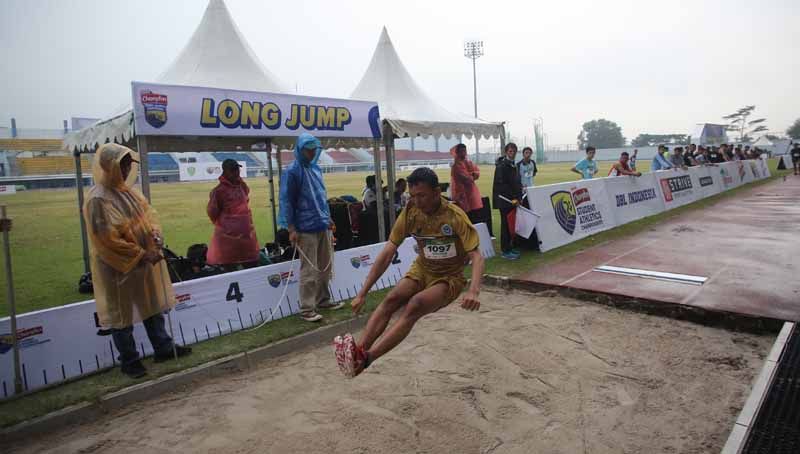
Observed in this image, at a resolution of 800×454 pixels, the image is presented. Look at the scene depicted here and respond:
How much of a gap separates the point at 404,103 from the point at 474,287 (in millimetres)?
7732

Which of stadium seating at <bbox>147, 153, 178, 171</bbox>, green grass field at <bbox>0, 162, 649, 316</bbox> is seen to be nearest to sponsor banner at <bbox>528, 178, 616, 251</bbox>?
green grass field at <bbox>0, 162, 649, 316</bbox>

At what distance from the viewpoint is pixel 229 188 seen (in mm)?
6996

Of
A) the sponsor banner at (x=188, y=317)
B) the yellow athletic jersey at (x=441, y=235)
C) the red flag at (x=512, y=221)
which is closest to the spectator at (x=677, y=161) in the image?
the red flag at (x=512, y=221)

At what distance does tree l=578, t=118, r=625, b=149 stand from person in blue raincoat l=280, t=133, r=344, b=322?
128m

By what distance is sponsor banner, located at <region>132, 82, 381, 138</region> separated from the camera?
5.95m

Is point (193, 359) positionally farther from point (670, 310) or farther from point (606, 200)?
point (606, 200)

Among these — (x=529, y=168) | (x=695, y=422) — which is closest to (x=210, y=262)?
(x=695, y=422)

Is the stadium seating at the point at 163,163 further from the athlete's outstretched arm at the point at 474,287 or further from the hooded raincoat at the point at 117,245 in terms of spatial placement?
the athlete's outstretched arm at the point at 474,287

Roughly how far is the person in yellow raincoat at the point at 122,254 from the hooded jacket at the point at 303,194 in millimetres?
1554

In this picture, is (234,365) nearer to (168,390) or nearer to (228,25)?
(168,390)

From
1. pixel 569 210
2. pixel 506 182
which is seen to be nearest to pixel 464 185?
pixel 506 182

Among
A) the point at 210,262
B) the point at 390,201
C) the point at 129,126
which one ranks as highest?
the point at 129,126

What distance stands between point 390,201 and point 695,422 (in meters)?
6.64

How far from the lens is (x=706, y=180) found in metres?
20.7
